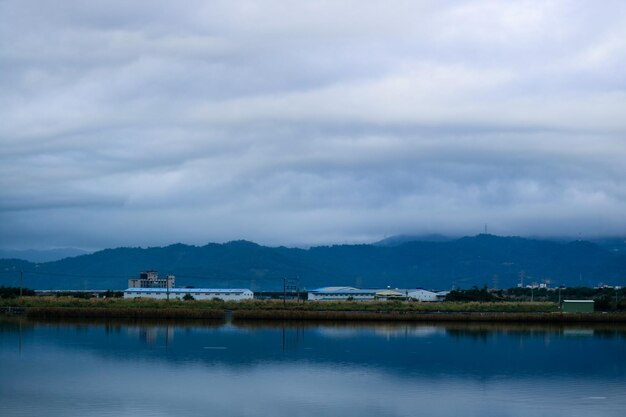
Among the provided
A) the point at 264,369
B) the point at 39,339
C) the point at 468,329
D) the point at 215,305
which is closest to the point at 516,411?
the point at 264,369

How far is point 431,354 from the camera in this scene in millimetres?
38250

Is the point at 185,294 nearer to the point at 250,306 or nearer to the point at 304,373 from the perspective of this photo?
the point at 250,306

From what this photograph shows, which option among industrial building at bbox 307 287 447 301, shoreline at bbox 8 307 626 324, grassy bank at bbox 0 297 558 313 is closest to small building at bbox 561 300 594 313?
grassy bank at bbox 0 297 558 313

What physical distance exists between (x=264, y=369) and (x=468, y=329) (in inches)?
986

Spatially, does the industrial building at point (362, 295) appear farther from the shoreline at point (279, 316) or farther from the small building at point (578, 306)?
the shoreline at point (279, 316)

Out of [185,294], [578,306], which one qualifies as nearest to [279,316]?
[578,306]

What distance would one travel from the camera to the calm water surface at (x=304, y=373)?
79.6ft

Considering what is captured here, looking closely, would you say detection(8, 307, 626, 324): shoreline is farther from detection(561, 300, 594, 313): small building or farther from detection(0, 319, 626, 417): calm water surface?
→ detection(561, 300, 594, 313): small building

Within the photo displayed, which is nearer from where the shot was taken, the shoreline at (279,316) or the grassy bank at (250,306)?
the shoreline at (279,316)

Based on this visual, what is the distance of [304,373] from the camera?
31219 mm

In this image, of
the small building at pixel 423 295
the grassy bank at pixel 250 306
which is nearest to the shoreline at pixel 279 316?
the grassy bank at pixel 250 306

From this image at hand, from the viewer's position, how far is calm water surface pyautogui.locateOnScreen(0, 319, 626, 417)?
955 inches

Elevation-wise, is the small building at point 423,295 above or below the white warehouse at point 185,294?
below

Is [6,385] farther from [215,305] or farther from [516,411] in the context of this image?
[215,305]
